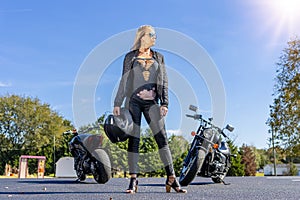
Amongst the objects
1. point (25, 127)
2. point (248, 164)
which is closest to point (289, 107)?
point (248, 164)

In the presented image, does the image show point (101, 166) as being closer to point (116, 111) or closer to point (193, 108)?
point (193, 108)

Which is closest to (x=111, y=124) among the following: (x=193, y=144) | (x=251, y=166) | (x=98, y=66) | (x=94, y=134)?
(x=98, y=66)

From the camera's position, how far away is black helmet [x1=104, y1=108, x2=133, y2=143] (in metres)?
3.19

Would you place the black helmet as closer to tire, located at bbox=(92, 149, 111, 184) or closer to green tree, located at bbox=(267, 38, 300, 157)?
tire, located at bbox=(92, 149, 111, 184)

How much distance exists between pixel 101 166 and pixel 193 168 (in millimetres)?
1540

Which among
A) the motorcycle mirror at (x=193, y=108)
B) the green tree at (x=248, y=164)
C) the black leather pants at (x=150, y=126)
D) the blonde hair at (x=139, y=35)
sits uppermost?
the blonde hair at (x=139, y=35)

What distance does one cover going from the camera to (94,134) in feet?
17.7

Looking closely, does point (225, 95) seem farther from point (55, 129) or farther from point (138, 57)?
point (55, 129)

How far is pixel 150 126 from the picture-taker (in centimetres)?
333

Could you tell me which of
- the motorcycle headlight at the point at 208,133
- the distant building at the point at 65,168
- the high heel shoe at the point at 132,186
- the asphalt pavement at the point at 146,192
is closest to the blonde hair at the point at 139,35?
the high heel shoe at the point at 132,186

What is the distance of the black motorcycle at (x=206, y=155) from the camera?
4.42 metres

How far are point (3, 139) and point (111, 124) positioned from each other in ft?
90.3

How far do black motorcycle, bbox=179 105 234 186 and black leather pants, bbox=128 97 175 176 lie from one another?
1078 mm

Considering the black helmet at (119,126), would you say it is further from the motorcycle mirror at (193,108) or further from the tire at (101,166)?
the tire at (101,166)
